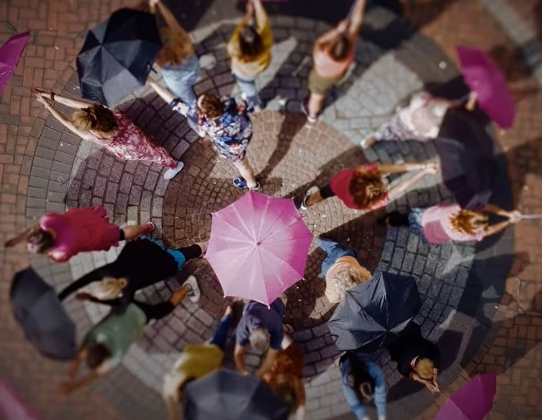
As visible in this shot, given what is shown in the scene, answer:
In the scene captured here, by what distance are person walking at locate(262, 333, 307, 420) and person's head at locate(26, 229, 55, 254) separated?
2881mm

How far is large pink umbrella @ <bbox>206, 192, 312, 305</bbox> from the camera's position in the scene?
5719 millimetres

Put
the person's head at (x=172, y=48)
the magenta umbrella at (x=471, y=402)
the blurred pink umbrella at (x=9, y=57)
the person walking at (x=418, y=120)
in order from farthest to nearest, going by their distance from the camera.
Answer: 1. the person walking at (x=418, y=120)
2. the blurred pink umbrella at (x=9, y=57)
3. the magenta umbrella at (x=471, y=402)
4. the person's head at (x=172, y=48)

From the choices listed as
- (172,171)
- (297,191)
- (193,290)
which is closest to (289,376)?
(193,290)

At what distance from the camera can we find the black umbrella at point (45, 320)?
18.2 ft

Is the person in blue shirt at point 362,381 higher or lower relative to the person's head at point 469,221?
lower

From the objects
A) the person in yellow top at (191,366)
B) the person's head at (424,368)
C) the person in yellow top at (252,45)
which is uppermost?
the person in yellow top at (252,45)

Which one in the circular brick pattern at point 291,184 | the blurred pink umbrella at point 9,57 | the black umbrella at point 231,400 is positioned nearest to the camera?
the black umbrella at point 231,400

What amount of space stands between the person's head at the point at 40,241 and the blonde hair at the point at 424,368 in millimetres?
4369

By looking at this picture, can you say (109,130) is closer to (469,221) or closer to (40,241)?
(40,241)

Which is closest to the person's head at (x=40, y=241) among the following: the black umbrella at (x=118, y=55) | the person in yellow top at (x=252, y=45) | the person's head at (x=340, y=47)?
the black umbrella at (x=118, y=55)

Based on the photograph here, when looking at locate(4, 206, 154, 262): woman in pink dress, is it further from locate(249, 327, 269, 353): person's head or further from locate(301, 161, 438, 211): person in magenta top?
locate(301, 161, 438, 211): person in magenta top

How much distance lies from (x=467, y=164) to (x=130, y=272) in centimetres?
428

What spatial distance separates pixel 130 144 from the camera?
19.7 feet

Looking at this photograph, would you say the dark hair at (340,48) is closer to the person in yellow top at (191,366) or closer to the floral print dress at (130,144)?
the floral print dress at (130,144)
